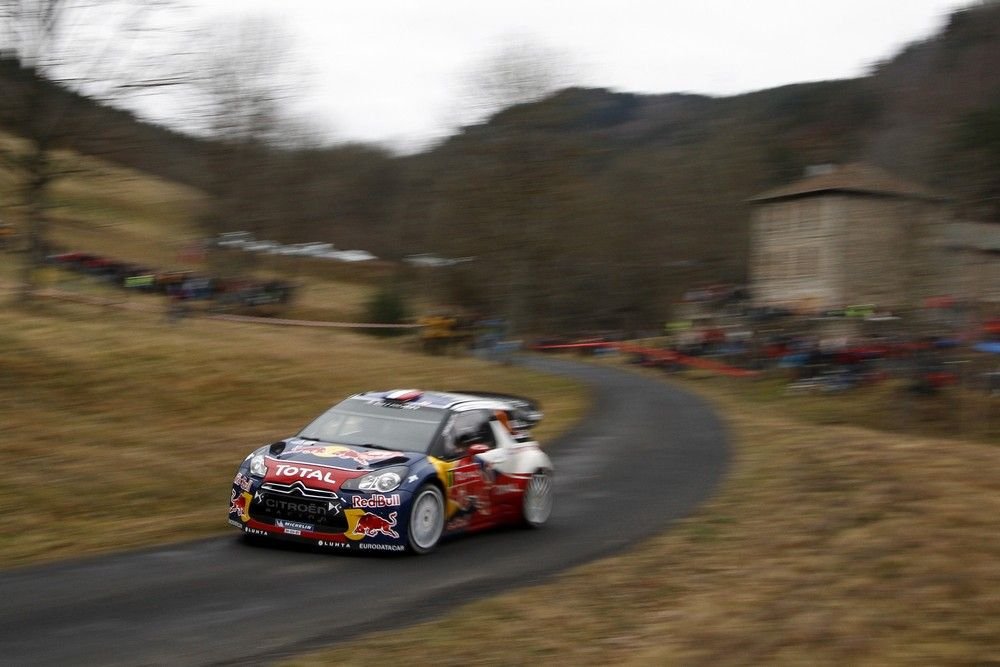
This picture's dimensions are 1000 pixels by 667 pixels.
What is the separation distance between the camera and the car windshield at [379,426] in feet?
38.1

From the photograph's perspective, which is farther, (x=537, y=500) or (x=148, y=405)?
(x=148, y=405)

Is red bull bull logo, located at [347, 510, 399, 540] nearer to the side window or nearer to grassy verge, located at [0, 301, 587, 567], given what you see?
the side window

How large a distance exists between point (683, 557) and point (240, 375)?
14.9 m

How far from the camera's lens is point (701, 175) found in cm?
6762

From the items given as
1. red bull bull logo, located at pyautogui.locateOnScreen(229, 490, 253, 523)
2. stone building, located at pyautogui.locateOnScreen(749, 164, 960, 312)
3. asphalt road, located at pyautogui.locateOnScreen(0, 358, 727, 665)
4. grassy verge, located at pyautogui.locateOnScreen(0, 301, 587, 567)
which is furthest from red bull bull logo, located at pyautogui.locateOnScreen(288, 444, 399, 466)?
stone building, located at pyautogui.locateOnScreen(749, 164, 960, 312)

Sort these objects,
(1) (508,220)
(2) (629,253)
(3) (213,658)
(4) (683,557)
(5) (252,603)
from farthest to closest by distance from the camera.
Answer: (2) (629,253)
(1) (508,220)
(4) (683,557)
(5) (252,603)
(3) (213,658)

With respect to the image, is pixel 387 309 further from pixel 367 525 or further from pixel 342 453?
pixel 367 525

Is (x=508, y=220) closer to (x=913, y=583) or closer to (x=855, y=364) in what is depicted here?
(x=855, y=364)

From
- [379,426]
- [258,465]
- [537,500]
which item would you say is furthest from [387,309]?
[258,465]

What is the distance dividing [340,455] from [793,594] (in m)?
4.66

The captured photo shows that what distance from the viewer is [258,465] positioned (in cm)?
1089

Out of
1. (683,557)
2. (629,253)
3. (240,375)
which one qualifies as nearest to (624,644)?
(683,557)

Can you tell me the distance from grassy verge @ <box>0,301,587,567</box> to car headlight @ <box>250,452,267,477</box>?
4.67ft

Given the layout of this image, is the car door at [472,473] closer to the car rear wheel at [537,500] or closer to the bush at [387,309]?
the car rear wheel at [537,500]
